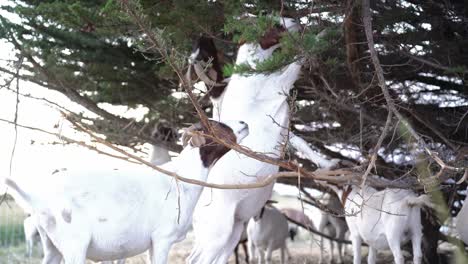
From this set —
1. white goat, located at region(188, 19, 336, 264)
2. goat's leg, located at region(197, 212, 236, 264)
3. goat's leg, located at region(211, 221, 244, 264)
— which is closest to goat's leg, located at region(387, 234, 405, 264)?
white goat, located at region(188, 19, 336, 264)

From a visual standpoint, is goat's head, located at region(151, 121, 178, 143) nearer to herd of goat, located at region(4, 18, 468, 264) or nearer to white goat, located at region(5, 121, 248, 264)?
herd of goat, located at region(4, 18, 468, 264)

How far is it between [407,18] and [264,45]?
1085 mm

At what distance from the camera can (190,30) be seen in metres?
5.11

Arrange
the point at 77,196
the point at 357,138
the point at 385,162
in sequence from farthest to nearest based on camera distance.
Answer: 1. the point at 385,162
2. the point at 357,138
3. the point at 77,196

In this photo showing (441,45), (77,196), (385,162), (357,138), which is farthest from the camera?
(385,162)

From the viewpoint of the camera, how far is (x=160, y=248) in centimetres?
427

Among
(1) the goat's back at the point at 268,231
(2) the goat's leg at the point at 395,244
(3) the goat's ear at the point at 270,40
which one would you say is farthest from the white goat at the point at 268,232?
(3) the goat's ear at the point at 270,40

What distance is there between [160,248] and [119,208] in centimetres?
35

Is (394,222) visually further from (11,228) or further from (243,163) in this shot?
(11,228)

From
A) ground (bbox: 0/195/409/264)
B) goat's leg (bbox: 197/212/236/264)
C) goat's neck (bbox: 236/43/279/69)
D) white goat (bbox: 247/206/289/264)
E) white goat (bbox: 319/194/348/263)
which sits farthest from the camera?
ground (bbox: 0/195/409/264)

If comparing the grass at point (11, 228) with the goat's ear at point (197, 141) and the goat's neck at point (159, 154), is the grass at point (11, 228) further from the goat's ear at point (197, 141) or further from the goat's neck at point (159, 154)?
the goat's ear at point (197, 141)

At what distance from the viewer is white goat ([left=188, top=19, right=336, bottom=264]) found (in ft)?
16.2

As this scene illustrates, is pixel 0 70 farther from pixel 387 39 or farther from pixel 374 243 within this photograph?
pixel 374 243

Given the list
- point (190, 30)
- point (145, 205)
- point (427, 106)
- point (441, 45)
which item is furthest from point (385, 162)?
point (145, 205)
